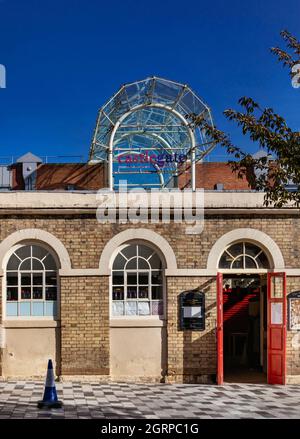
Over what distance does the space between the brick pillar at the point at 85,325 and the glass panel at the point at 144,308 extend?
83cm

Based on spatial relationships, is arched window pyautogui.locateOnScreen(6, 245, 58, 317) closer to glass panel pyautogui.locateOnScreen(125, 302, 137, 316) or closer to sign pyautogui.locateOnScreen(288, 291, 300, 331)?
glass panel pyautogui.locateOnScreen(125, 302, 137, 316)

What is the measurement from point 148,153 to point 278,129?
14788mm

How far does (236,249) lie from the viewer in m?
16.1

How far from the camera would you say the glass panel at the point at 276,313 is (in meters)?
15.5

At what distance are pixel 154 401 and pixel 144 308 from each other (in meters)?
3.06

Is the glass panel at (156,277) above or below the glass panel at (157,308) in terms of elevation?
above

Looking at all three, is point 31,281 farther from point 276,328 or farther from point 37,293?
point 276,328

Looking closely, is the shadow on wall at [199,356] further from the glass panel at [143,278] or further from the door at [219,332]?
the glass panel at [143,278]

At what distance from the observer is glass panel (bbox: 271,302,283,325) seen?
15.5 meters

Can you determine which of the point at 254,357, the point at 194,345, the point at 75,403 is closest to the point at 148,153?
the point at 254,357

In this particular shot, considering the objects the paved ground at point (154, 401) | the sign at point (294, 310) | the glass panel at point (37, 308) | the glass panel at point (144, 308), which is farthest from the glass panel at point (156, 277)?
the sign at point (294, 310)

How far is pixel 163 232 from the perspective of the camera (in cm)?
1582
